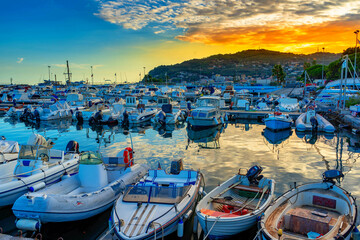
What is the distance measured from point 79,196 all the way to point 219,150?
44.1ft

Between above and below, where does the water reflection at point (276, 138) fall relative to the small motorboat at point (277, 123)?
below

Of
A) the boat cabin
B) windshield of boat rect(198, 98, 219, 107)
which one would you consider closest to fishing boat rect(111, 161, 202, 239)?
the boat cabin

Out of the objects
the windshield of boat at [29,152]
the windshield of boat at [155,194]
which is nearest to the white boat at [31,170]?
the windshield of boat at [29,152]

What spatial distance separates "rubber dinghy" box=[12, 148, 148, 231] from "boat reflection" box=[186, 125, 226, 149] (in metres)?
11.0

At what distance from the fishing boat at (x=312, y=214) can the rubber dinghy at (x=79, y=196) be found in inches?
243

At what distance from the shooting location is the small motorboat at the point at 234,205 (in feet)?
26.3

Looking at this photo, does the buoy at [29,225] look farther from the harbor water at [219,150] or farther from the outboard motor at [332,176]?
the outboard motor at [332,176]

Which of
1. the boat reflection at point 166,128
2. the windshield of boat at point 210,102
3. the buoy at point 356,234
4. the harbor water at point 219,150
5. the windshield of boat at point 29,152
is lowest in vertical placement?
the harbor water at point 219,150

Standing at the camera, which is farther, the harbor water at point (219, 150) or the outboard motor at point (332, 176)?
the harbor water at point (219, 150)

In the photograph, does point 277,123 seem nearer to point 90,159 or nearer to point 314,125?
point 314,125

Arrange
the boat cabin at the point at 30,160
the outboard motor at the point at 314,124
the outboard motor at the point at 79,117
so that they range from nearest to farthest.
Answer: the boat cabin at the point at 30,160 < the outboard motor at the point at 314,124 < the outboard motor at the point at 79,117

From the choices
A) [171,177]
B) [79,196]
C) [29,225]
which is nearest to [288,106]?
[171,177]

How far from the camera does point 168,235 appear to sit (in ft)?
27.9

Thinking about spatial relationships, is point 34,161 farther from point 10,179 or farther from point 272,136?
point 272,136
